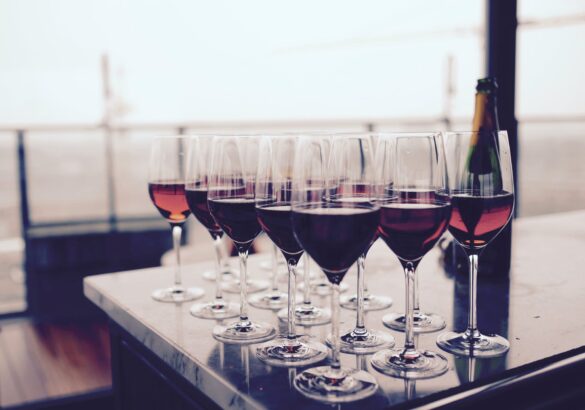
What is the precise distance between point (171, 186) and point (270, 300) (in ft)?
0.84

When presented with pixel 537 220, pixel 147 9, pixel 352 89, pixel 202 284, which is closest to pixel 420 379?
pixel 202 284

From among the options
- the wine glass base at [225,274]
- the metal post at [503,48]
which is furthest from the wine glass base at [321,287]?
the metal post at [503,48]

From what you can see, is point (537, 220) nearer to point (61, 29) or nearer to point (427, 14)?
point (61, 29)

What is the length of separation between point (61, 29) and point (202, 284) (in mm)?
4334

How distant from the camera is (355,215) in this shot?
62 cm

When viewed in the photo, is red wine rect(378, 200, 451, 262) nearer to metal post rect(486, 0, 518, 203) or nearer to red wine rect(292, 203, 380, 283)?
red wine rect(292, 203, 380, 283)

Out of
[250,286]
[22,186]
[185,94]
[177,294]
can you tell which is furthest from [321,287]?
[185,94]

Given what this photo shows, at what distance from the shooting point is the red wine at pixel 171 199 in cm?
102

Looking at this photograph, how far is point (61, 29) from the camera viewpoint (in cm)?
479

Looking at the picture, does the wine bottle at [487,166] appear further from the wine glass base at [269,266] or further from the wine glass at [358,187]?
the wine glass base at [269,266]

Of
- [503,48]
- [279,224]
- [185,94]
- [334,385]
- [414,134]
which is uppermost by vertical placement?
[185,94]

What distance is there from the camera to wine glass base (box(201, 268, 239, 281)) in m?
1.13

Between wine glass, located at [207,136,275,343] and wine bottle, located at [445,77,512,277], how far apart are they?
29 cm

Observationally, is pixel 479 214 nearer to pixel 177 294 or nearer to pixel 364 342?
pixel 364 342
